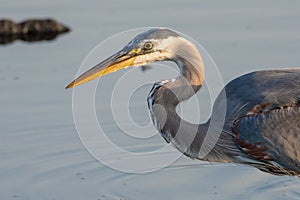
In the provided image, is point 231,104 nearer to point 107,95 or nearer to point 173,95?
point 173,95

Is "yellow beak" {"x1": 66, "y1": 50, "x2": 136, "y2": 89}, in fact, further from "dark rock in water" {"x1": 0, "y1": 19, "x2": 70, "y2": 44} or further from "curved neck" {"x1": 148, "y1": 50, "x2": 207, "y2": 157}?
"dark rock in water" {"x1": 0, "y1": 19, "x2": 70, "y2": 44}

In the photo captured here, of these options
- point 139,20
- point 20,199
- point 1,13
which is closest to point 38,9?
point 1,13

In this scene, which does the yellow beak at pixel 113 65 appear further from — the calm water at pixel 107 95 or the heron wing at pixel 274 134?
the calm water at pixel 107 95

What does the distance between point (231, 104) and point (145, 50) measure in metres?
0.92

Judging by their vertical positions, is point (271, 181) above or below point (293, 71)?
below

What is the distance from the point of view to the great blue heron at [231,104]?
7695 millimetres

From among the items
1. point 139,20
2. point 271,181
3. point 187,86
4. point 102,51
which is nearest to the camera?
point 187,86

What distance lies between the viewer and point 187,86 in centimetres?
771

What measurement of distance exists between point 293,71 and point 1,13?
223 inches

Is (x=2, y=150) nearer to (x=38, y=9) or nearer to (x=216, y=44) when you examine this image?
(x=216, y=44)

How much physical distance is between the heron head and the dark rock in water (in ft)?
15.5

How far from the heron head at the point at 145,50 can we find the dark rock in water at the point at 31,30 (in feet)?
15.5

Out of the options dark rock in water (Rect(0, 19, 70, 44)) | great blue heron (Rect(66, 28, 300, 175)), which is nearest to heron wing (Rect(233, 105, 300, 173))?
great blue heron (Rect(66, 28, 300, 175))

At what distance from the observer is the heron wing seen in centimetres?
776
